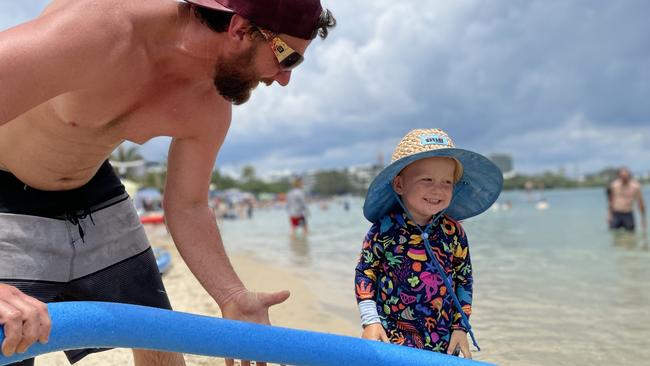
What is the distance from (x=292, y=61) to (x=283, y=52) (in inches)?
2.4

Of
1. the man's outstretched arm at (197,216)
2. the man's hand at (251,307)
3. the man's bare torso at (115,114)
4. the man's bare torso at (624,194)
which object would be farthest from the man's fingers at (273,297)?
the man's bare torso at (624,194)

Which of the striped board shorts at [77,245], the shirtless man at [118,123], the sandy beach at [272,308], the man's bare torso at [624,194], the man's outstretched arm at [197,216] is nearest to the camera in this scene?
the shirtless man at [118,123]

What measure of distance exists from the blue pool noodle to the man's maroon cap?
39.4 inches

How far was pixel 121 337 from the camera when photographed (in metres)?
1.58

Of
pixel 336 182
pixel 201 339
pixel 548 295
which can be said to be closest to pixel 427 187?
pixel 201 339

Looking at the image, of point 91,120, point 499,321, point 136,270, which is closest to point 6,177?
point 91,120

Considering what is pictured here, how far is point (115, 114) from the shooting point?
210cm

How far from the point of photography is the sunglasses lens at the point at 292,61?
2047mm

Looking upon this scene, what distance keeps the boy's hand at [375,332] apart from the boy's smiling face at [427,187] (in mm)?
591

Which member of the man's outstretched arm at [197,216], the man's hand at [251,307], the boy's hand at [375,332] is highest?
the man's outstretched arm at [197,216]

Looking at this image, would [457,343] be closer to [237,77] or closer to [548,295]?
[237,77]

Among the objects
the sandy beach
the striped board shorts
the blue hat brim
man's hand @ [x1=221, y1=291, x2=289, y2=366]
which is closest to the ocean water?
the sandy beach

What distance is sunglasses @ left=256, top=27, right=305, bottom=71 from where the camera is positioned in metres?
1.98

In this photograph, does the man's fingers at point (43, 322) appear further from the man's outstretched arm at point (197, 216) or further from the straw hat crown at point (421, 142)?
the straw hat crown at point (421, 142)
